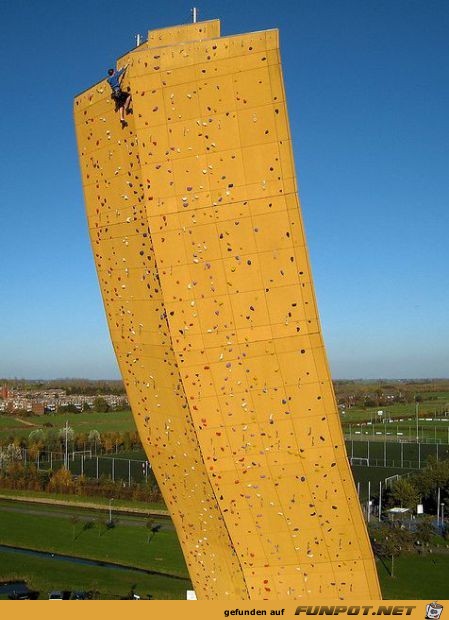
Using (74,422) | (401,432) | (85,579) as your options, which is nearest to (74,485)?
(85,579)

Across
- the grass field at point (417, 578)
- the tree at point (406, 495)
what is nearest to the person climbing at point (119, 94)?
the grass field at point (417, 578)

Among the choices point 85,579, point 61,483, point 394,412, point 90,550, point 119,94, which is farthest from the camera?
point 394,412

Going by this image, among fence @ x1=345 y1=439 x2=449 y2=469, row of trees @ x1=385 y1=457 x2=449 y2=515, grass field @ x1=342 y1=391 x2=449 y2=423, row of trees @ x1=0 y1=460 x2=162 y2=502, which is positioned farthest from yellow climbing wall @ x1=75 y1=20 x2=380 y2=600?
grass field @ x1=342 y1=391 x2=449 y2=423

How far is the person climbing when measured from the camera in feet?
21.7

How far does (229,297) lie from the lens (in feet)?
22.1

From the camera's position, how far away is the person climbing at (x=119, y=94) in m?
6.60

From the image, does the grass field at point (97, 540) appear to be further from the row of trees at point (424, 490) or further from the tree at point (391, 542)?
the row of trees at point (424, 490)

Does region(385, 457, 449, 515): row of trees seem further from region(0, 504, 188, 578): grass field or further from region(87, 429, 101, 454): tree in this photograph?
region(87, 429, 101, 454): tree

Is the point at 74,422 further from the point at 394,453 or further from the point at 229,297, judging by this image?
the point at 229,297

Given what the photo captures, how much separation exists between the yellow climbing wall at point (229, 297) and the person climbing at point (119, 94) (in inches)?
3.7

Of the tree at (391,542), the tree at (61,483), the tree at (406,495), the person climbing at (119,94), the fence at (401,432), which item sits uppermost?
the person climbing at (119,94)

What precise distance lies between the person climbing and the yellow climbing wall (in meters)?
0.09

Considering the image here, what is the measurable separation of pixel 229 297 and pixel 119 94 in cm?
239

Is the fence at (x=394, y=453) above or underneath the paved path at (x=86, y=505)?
underneath
